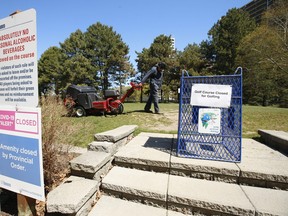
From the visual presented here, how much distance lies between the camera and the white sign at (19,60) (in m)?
1.91

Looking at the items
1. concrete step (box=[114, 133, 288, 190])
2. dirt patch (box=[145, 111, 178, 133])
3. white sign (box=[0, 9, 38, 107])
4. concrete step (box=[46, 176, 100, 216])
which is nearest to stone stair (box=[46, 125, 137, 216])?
concrete step (box=[46, 176, 100, 216])

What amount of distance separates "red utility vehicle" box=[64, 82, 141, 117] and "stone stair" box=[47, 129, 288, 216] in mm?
4678

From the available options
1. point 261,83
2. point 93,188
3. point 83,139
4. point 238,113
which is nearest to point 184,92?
point 238,113

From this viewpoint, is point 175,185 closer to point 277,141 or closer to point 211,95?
point 211,95

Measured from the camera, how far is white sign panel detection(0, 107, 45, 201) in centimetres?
192

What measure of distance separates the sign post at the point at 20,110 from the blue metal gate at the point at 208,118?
2190mm

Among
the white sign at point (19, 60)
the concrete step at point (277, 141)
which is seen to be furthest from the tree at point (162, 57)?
the white sign at point (19, 60)

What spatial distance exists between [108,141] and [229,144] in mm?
2248

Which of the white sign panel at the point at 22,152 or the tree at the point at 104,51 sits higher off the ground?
the tree at the point at 104,51

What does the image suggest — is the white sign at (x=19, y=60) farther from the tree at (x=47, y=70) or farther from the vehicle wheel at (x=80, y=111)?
the tree at (x=47, y=70)

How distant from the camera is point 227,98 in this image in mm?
2941

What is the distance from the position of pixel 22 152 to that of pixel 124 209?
145 centimetres

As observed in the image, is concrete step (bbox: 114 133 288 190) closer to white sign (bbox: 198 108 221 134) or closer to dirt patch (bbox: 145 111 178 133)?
white sign (bbox: 198 108 221 134)

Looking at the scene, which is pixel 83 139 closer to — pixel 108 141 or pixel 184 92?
pixel 108 141
